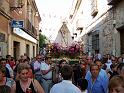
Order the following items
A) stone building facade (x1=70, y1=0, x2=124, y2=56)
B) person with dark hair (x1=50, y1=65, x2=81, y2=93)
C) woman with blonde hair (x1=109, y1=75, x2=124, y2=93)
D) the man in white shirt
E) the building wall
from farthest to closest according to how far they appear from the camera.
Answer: stone building facade (x1=70, y1=0, x2=124, y2=56) → the building wall → the man in white shirt → person with dark hair (x1=50, y1=65, x2=81, y2=93) → woman with blonde hair (x1=109, y1=75, x2=124, y2=93)

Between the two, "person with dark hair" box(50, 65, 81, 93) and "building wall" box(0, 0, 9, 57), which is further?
"building wall" box(0, 0, 9, 57)

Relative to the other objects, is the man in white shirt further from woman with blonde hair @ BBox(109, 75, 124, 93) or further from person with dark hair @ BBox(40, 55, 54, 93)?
woman with blonde hair @ BBox(109, 75, 124, 93)

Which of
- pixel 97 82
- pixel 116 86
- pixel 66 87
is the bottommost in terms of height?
pixel 97 82

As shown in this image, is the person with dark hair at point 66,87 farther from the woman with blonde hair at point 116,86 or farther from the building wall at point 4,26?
the building wall at point 4,26

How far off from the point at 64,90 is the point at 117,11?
15.2 m

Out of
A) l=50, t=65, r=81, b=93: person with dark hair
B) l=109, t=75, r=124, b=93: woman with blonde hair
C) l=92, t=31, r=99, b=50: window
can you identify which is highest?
l=92, t=31, r=99, b=50: window

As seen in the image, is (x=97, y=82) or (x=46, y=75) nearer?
(x=97, y=82)

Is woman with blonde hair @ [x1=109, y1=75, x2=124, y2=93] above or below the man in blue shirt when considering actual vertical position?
above

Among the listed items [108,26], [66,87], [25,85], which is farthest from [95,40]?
[66,87]

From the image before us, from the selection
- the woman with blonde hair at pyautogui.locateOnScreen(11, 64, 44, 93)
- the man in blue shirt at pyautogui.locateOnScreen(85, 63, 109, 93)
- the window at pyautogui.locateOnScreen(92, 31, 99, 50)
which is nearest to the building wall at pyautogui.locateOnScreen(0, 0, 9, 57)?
the window at pyautogui.locateOnScreen(92, 31, 99, 50)

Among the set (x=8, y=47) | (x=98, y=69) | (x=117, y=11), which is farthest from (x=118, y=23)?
(x=98, y=69)

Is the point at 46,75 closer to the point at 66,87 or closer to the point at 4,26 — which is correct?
the point at 4,26

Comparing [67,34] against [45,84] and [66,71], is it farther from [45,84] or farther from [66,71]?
[66,71]

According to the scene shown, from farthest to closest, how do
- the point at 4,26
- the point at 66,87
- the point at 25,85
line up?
1. the point at 4,26
2. the point at 25,85
3. the point at 66,87
